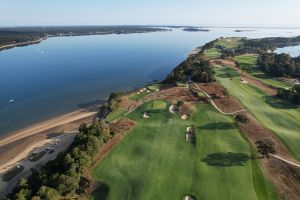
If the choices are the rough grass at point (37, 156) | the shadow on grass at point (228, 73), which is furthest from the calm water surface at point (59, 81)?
the shadow on grass at point (228, 73)

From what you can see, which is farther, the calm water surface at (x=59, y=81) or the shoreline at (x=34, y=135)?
the calm water surface at (x=59, y=81)

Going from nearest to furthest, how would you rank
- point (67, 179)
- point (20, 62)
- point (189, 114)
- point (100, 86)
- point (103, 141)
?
point (67, 179) < point (103, 141) < point (189, 114) < point (100, 86) < point (20, 62)

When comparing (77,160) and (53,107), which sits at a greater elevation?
(77,160)

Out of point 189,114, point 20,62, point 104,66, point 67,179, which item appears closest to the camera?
point 67,179

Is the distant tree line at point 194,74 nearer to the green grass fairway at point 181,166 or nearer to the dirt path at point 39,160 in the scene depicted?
the green grass fairway at point 181,166

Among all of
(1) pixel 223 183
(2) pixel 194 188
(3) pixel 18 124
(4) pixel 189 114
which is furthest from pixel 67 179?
(3) pixel 18 124

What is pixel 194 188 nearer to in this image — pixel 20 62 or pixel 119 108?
pixel 119 108
